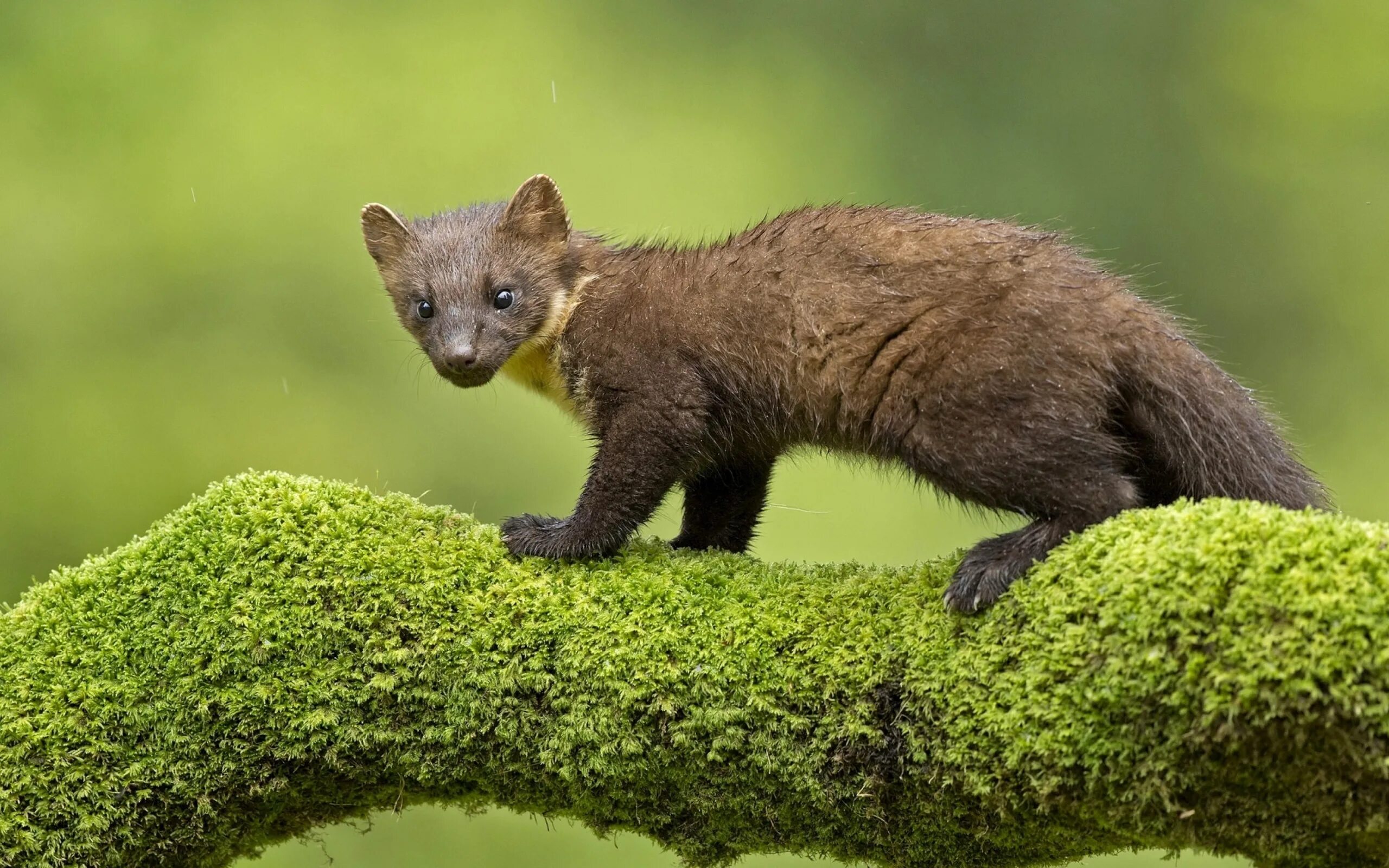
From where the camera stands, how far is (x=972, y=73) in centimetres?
1007

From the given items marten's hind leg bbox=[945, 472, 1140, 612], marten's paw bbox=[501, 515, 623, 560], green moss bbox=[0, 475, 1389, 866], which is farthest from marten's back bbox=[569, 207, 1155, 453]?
marten's paw bbox=[501, 515, 623, 560]

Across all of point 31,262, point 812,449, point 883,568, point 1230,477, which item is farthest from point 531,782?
point 31,262

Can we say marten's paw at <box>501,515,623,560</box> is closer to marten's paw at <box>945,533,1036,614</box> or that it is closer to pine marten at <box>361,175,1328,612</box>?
pine marten at <box>361,175,1328,612</box>

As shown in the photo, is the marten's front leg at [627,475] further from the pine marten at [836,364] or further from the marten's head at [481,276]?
the marten's head at [481,276]

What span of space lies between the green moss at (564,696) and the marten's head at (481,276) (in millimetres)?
796

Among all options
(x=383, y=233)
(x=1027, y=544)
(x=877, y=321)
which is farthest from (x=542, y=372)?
(x=1027, y=544)

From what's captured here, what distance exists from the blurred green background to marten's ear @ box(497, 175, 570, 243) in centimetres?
380

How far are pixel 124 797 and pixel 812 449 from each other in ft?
8.35

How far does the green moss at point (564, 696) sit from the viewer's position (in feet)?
10.6

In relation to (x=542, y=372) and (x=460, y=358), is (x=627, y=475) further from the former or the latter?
(x=542, y=372)

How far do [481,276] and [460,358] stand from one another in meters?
0.39

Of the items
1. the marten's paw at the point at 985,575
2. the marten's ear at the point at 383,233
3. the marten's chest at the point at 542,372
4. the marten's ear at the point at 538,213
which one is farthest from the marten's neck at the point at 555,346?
the marten's paw at the point at 985,575

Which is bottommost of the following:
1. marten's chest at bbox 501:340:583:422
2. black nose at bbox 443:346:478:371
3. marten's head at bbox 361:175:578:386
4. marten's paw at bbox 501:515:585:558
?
marten's paw at bbox 501:515:585:558

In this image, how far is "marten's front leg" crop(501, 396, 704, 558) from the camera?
13.9 feet
